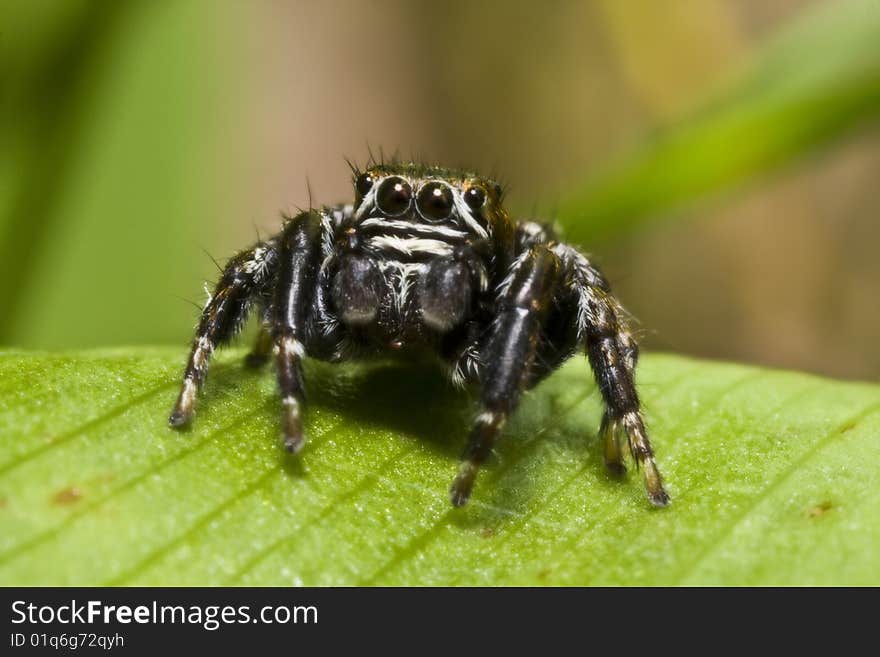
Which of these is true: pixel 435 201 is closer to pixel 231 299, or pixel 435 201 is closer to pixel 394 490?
pixel 231 299

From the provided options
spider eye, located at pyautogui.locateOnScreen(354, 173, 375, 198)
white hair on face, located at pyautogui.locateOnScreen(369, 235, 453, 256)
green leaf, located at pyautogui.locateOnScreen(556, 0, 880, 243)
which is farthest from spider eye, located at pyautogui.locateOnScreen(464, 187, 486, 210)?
green leaf, located at pyautogui.locateOnScreen(556, 0, 880, 243)

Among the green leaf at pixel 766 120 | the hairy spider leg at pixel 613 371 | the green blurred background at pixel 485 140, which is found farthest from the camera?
the green blurred background at pixel 485 140

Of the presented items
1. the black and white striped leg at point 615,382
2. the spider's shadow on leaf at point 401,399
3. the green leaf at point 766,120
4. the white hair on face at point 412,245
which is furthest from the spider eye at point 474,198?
the green leaf at point 766,120

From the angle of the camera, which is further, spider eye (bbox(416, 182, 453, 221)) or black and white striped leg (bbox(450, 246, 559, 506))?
spider eye (bbox(416, 182, 453, 221))

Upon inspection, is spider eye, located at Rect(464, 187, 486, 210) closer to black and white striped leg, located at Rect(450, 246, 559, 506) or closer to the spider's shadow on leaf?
black and white striped leg, located at Rect(450, 246, 559, 506)

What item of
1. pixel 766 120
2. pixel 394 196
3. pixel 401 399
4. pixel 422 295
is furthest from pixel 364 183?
pixel 766 120

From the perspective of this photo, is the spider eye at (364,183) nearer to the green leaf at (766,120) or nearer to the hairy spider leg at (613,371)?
the hairy spider leg at (613,371)
